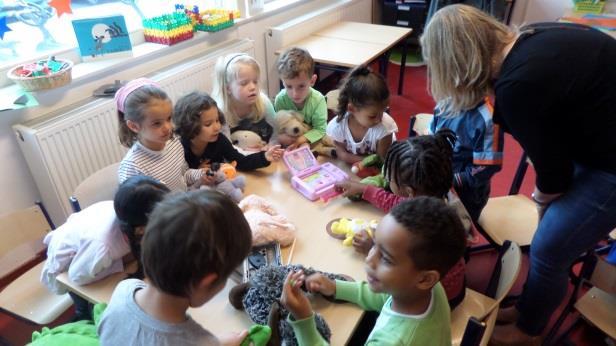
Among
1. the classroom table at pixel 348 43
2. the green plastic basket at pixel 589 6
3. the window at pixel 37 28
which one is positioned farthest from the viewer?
the green plastic basket at pixel 589 6

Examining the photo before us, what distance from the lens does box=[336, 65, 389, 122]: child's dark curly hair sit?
72.9 inches

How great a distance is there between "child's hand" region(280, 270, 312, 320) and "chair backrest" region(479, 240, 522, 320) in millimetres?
487

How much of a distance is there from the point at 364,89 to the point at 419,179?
0.58 m

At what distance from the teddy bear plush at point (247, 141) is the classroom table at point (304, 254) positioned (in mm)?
215

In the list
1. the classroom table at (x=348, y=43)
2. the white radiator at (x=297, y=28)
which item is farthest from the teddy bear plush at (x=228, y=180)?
the white radiator at (x=297, y=28)

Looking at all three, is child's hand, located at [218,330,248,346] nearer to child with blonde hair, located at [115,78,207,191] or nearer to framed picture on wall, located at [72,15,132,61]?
child with blonde hair, located at [115,78,207,191]

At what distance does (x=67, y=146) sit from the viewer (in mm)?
2193

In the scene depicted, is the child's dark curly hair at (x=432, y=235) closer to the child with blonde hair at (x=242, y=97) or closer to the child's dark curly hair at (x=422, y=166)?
the child's dark curly hair at (x=422, y=166)

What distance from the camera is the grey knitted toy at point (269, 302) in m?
1.08

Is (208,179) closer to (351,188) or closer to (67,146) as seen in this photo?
(351,188)

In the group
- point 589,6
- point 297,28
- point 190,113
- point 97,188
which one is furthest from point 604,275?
point 589,6

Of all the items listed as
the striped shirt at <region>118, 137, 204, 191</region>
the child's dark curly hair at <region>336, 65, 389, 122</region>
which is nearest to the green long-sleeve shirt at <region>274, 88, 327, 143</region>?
the child's dark curly hair at <region>336, 65, 389, 122</region>

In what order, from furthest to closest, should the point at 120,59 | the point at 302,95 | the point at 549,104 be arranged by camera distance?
the point at 120,59 < the point at 302,95 < the point at 549,104

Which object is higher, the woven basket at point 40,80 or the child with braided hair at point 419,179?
the woven basket at point 40,80
